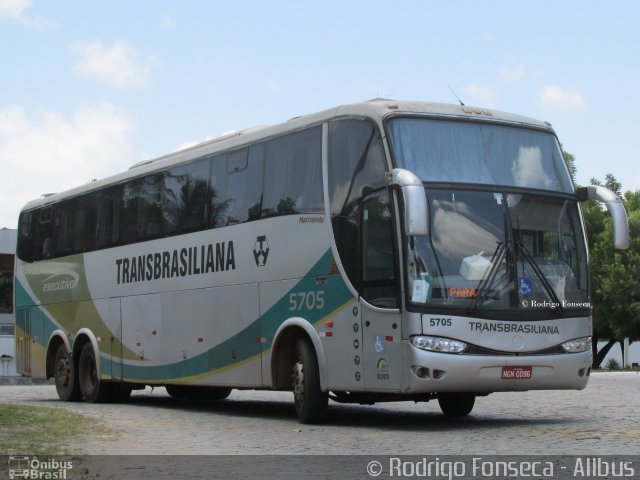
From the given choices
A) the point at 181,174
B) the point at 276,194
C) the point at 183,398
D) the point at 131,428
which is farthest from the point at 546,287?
the point at 183,398

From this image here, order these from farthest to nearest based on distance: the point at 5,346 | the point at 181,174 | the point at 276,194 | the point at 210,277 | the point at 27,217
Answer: the point at 5,346 < the point at 27,217 < the point at 181,174 < the point at 210,277 < the point at 276,194

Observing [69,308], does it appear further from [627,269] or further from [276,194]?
[627,269]

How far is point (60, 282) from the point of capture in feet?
76.4

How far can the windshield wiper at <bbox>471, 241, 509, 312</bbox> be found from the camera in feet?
45.0

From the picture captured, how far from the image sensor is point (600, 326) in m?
63.7

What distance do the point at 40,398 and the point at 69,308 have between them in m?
2.53

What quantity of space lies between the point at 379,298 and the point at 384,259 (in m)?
0.46

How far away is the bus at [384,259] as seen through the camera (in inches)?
537

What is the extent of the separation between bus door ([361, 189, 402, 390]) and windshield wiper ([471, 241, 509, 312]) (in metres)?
0.92

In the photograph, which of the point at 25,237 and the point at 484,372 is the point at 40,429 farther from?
the point at 25,237

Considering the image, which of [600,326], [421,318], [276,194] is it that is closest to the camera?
[421,318]

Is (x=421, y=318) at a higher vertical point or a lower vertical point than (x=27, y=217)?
lower

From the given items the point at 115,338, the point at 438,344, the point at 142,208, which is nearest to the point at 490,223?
the point at 438,344

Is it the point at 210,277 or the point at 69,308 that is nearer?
the point at 210,277
